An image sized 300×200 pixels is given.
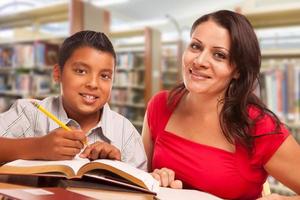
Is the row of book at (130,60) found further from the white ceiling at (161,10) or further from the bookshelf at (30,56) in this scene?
the white ceiling at (161,10)

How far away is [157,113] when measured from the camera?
133cm

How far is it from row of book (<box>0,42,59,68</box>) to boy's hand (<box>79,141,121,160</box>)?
3113mm

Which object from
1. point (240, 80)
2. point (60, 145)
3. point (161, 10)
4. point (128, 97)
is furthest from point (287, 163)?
point (161, 10)

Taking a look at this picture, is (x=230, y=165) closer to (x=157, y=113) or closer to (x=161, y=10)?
(x=157, y=113)

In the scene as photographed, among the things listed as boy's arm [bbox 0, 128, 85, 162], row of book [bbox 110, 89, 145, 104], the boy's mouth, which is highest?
the boy's mouth

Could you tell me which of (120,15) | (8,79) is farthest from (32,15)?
(120,15)

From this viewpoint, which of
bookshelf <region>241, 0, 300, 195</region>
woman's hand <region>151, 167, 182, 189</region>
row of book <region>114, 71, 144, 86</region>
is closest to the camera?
woman's hand <region>151, 167, 182, 189</region>

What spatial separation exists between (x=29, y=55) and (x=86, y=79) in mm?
3456

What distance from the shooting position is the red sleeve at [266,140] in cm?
106

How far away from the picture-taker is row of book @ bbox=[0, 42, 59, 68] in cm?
399

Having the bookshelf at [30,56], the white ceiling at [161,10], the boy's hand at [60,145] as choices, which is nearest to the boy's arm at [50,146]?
the boy's hand at [60,145]

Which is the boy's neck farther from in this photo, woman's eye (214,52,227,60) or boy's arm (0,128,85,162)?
woman's eye (214,52,227,60)

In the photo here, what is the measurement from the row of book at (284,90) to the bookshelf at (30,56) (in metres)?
1.98

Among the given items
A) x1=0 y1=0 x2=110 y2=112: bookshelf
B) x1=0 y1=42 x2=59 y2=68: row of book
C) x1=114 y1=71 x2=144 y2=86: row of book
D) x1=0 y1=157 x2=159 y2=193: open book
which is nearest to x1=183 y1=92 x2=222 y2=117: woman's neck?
x1=0 y1=157 x2=159 y2=193: open book
